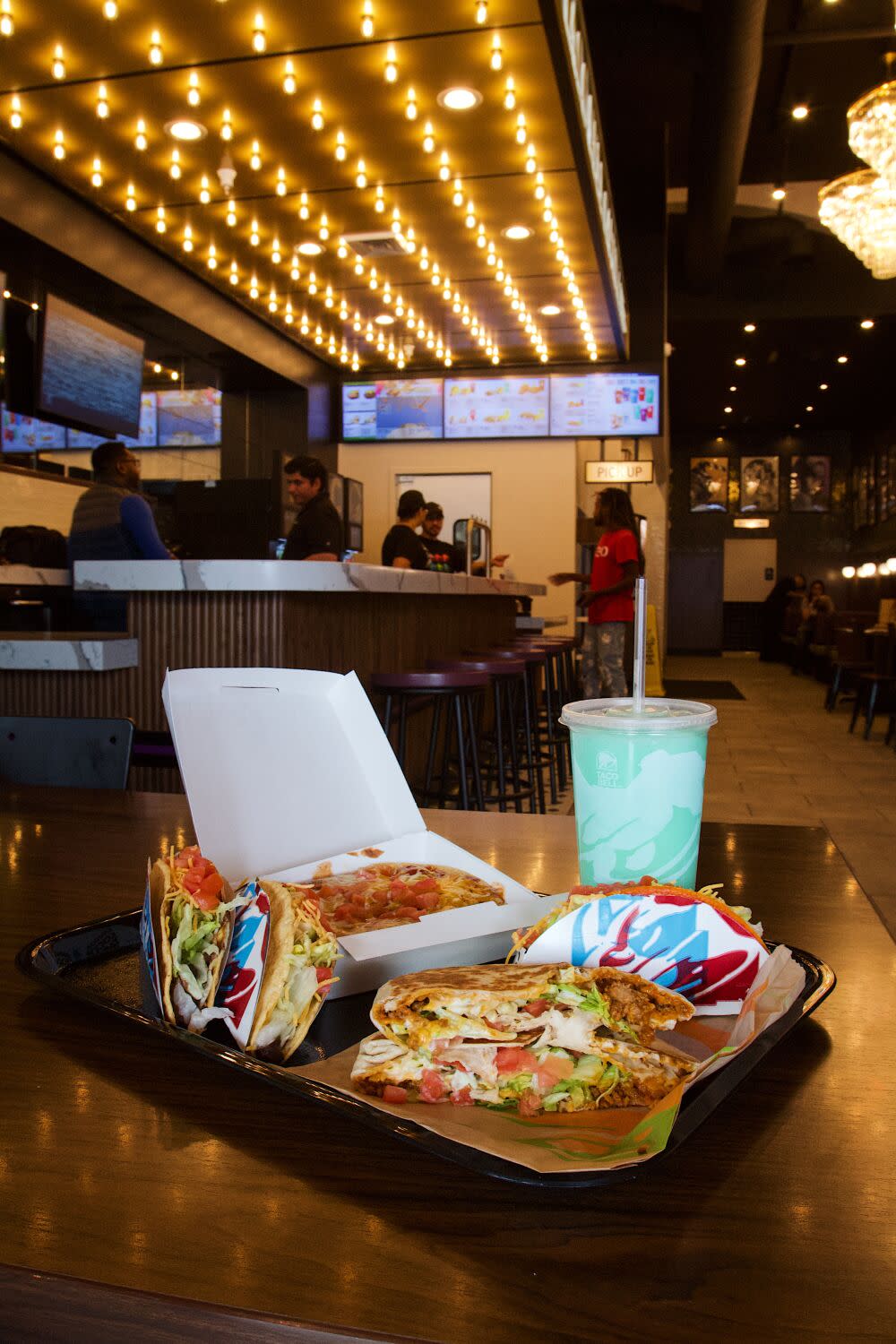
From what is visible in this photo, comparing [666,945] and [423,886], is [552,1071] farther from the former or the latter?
[423,886]

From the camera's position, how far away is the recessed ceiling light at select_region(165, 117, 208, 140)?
4539mm

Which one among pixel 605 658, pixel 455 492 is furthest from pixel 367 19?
pixel 455 492

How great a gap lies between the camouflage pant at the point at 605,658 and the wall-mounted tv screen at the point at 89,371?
10.5 feet

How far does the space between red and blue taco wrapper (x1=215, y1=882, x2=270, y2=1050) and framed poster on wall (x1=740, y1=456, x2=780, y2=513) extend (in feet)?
66.6

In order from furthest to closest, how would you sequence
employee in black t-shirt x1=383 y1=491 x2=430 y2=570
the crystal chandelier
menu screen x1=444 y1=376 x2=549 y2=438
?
menu screen x1=444 y1=376 x2=549 y2=438, employee in black t-shirt x1=383 y1=491 x2=430 y2=570, the crystal chandelier

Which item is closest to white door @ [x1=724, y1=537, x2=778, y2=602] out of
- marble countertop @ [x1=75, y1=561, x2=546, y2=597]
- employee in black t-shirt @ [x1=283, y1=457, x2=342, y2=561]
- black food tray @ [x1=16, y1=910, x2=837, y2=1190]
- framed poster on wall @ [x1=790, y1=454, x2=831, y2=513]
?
framed poster on wall @ [x1=790, y1=454, x2=831, y2=513]

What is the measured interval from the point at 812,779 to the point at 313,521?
3.45 meters

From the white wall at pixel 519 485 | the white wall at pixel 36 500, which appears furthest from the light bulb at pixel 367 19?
the white wall at pixel 519 485

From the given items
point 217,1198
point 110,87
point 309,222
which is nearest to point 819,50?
point 309,222

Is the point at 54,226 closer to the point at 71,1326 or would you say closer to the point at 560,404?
the point at 560,404

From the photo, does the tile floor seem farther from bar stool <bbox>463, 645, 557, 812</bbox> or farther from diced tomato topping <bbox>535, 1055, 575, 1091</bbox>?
diced tomato topping <bbox>535, 1055, 575, 1091</bbox>

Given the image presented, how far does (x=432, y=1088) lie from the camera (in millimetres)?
466

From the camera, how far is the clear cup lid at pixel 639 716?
0.66m

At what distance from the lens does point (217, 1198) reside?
0.41 metres
